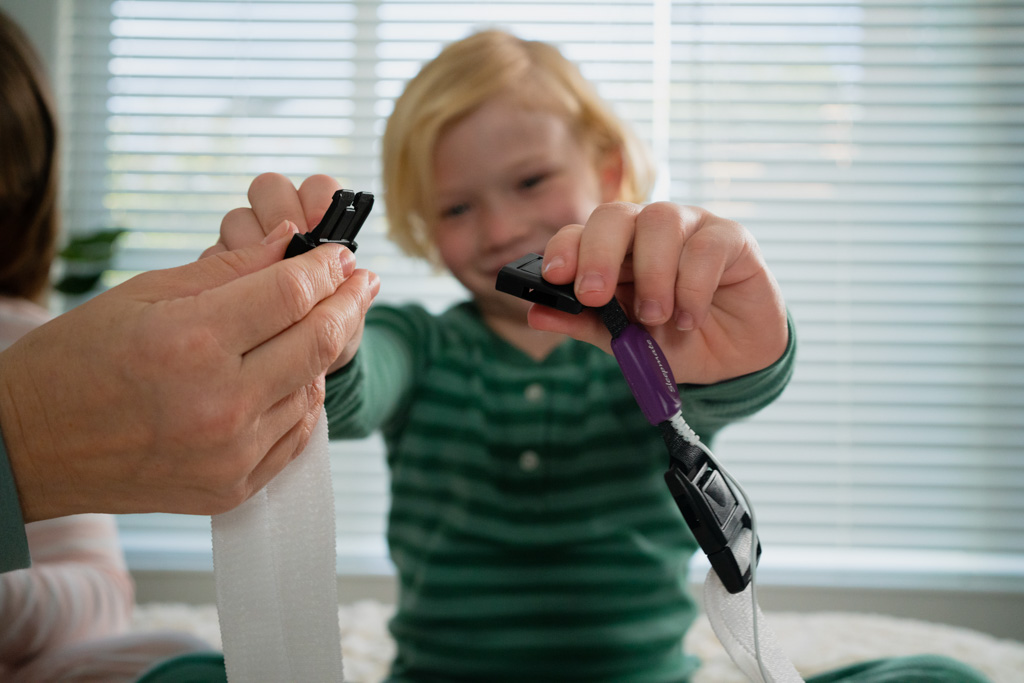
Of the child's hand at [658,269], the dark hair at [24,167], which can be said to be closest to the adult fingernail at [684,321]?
the child's hand at [658,269]

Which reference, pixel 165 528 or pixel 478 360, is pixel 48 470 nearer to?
pixel 478 360

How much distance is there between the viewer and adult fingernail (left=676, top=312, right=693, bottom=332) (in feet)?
1.67

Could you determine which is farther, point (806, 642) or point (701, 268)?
point (806, 642)

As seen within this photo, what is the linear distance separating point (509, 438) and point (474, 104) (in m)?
0.45

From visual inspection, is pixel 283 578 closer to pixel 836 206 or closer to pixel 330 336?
pixel 330 336

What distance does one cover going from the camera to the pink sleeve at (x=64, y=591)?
2.46ft

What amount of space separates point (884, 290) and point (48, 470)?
69.0 inches

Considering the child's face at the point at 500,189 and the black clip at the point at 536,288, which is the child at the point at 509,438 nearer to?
the child's face at the point at 500,189

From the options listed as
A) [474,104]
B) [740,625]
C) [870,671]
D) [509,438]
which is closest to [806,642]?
[870,671]

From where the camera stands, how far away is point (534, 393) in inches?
38.6

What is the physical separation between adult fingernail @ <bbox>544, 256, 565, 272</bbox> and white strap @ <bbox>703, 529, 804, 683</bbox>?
21cm

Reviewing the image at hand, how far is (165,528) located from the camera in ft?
5.96

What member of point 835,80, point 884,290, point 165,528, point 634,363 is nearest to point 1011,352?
point 884,290

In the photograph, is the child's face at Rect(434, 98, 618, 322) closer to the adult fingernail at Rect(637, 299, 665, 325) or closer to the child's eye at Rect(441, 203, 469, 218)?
the child's eye at Rect(441, 203, 469, 218)
